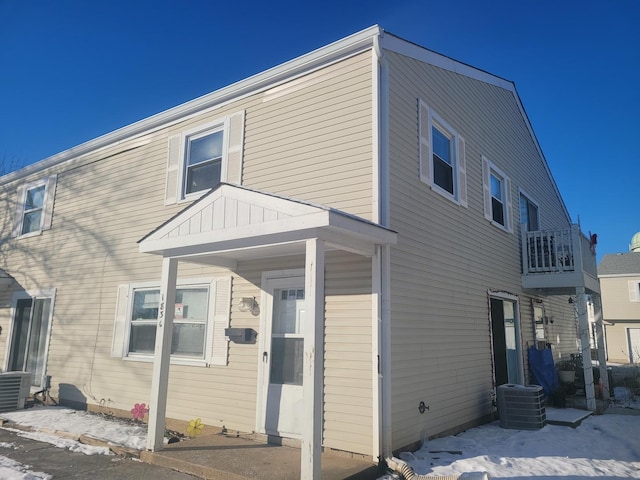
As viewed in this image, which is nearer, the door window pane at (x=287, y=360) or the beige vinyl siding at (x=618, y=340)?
the door window pane at (x=287, y=360)

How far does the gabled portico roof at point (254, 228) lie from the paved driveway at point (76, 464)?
7.99 ft

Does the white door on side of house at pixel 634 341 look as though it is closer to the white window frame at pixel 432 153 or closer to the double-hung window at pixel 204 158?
the white window frame at pixel 432 153

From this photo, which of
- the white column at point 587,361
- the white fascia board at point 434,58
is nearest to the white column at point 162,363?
the white fascia board at point 434,58

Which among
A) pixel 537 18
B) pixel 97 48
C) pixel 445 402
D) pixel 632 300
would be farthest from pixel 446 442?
pixel 632 300

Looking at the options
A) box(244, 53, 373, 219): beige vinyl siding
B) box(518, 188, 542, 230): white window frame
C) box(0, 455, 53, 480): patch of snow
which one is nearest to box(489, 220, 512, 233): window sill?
box(518, 188, 542, 230): white window frame

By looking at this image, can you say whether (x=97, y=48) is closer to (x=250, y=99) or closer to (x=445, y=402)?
(x=250, y=99)

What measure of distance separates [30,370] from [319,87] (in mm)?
8502

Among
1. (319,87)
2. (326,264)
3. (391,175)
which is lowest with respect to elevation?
(326,264)

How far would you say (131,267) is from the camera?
27.1 ft

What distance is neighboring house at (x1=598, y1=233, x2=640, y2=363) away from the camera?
25.6 m

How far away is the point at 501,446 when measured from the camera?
5.88 m

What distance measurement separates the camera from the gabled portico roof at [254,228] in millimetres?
4500

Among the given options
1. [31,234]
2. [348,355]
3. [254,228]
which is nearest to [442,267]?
[348,355]

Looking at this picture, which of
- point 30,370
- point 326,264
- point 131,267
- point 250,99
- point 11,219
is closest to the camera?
point 326,264
